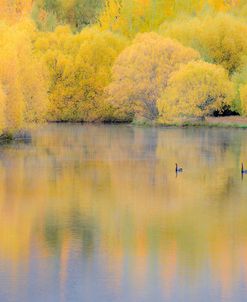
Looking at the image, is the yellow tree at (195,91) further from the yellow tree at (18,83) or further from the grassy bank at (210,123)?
the yellow tree at (18,83)

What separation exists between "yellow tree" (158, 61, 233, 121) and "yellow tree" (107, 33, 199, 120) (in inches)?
86.2

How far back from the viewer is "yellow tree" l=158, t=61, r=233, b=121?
6925cm

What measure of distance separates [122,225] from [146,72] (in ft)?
152

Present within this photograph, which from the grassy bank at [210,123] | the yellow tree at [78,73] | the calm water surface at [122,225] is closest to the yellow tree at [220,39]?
the yellow tree at [78,73]

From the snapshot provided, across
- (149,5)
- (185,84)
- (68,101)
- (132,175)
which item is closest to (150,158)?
(132,175)

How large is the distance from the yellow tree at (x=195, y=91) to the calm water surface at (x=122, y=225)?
19501 millimetres

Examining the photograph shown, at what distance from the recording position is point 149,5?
95375 millimetres

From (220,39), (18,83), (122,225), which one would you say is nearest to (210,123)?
(220,39)

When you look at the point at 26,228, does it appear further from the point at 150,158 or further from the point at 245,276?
the point at 150,158

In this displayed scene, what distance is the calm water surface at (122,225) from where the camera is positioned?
773 inches

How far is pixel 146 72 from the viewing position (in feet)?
238

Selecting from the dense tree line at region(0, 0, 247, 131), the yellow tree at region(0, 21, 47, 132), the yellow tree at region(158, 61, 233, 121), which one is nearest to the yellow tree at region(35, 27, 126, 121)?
the dense tree line at region(0, 0, 247, 131)

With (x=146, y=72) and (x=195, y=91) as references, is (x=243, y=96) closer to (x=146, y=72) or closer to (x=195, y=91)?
(x=195, y=91)

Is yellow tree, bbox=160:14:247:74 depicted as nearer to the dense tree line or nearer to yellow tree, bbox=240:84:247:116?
the dense tree line
